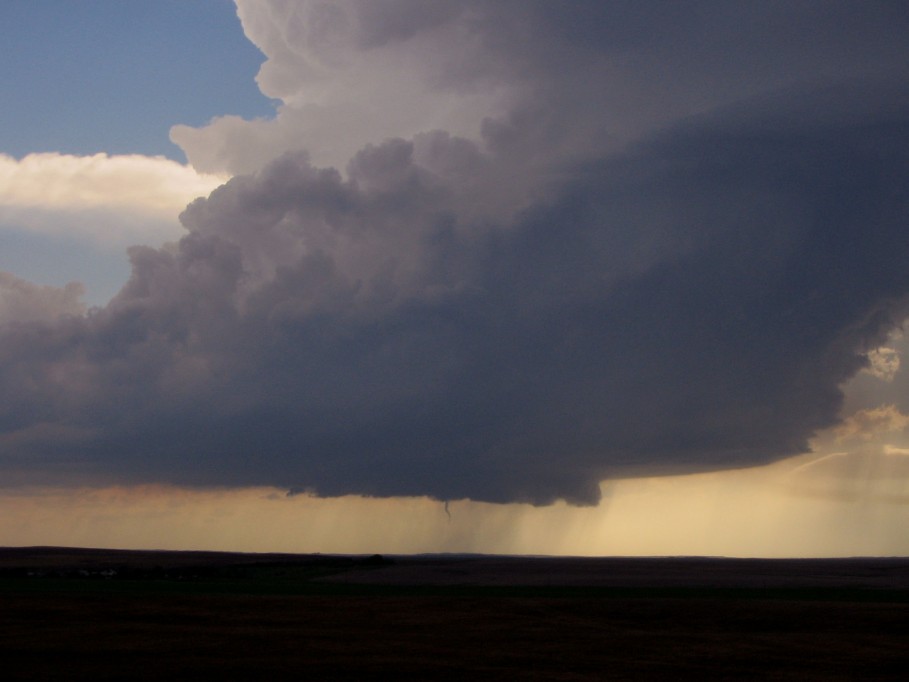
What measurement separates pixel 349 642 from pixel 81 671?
1335 centimetres

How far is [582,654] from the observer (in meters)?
46.4

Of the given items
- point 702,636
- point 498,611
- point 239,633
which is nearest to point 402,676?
point 239,633

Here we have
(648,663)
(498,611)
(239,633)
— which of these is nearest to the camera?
(648,663)

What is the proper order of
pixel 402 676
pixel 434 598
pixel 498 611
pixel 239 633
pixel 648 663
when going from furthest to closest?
1. pixel 434 598
2. pixel 498 611
3. pixel 239 633
4. pixel 648 663
5. pixel 402 676

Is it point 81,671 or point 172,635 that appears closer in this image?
point 81,671

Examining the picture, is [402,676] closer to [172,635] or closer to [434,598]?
[172,635]

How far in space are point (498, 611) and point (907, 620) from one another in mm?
24356

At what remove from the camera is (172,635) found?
5159 centimetres

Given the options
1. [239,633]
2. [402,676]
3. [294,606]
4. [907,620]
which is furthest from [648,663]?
[294,606]

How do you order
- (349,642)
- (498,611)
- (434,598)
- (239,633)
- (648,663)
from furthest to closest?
(434,598) < (498,611) < (239,633) < (349,642) < (648,663)

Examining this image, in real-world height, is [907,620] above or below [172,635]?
above

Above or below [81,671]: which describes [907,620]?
above

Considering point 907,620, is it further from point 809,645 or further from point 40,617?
point 40,617

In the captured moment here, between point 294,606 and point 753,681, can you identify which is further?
point 294,606
